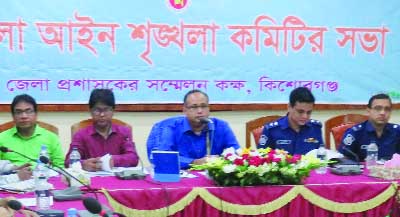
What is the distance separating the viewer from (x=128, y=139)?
3811 mm

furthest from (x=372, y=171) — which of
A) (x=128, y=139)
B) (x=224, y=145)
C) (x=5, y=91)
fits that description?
(x=5, y=91)

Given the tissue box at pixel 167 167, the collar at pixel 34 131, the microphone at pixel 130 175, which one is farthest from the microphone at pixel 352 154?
the collar at pixel 34 131

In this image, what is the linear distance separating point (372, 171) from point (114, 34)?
2153mm

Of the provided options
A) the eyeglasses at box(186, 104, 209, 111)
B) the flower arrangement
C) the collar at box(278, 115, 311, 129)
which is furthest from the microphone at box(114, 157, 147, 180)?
the collar at box(278, 115, 311, 129)

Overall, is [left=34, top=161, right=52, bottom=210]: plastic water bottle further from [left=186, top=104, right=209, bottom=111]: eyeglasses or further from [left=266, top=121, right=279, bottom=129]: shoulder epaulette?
[left=266, top=121, right=279, bottom=129]: shoulder epaulette

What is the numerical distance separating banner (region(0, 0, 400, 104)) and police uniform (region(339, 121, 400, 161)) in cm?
93

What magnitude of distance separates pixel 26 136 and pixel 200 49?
160 cm

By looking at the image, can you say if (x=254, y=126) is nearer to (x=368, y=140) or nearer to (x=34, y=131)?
(x=368, y=140)

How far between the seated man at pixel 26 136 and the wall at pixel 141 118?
847mm

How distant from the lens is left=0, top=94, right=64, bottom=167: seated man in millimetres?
3537

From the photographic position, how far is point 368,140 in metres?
4.02

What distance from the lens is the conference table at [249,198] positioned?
2762 millimetres

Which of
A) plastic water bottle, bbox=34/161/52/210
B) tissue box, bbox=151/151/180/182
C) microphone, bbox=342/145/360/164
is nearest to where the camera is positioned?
plastic water bottle, bbox=34/161/52/210

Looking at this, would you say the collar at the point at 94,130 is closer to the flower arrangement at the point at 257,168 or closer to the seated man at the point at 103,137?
the seated man at the point at 103,137
